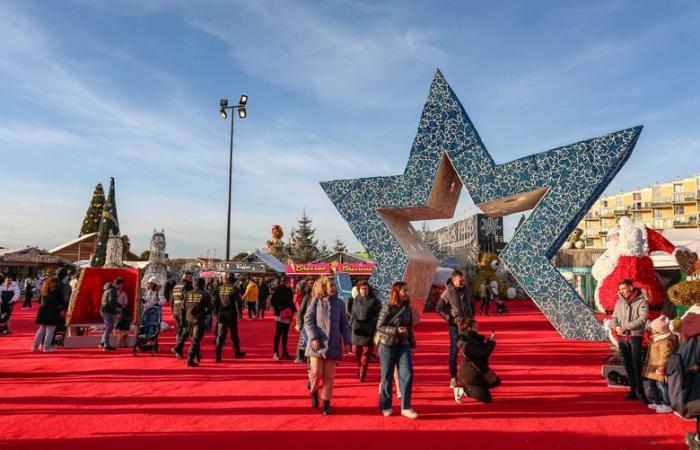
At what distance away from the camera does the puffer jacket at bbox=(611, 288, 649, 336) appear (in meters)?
5.85

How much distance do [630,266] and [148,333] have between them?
8.74m

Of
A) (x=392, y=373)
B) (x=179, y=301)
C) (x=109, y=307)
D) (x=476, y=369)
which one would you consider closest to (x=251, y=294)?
(x=109, y=307)

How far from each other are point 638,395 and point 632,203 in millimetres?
75877

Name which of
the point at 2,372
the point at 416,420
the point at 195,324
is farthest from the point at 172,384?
the point at 416,420

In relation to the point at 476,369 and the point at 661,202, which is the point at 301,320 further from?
the point at 661,202

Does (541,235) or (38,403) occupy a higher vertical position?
(541,235)

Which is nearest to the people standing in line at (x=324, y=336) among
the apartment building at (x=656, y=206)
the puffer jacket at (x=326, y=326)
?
the puffer jacket at (x=326, y=326)

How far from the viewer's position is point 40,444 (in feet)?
14.6

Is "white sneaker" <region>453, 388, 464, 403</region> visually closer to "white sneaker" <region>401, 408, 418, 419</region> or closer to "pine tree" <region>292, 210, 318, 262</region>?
"white sneaker" <region>401, 408, 418, 419</region>

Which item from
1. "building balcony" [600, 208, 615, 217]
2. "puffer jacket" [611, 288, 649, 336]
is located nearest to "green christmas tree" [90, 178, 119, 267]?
"puffer jacket" [611, 288, 649, 336]

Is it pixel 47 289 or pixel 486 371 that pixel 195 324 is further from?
pixel 486 371

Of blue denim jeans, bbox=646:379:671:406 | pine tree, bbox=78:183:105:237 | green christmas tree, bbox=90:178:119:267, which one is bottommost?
blue denim jeans, bbox=646:379:671:406

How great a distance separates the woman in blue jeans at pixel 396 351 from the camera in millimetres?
5297

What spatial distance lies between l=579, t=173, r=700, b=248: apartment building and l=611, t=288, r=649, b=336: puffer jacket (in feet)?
190
